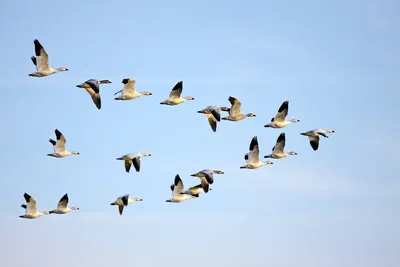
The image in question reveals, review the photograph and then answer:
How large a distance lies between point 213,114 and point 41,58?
352 inches

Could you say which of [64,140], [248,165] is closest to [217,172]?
[248,165]

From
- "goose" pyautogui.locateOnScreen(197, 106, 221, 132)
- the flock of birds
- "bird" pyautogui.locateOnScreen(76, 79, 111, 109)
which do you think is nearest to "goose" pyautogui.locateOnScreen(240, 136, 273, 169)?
the flock of birds

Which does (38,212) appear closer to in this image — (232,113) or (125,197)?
(125,197)

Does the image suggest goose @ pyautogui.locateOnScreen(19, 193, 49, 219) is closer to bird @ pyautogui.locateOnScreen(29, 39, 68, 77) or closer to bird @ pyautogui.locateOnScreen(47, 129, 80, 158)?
bird @ pyautogui.locateOnScreen(47, 129, 80, 158)

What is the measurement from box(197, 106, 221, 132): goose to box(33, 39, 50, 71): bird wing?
26.4 ft

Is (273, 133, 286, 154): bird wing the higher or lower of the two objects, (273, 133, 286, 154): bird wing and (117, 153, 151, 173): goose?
the higher

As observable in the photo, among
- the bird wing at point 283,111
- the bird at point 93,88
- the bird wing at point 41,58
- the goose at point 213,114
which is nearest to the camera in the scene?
the bird at point 93,88

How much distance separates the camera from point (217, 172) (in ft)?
213

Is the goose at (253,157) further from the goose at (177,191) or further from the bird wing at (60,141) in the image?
the bird wing at (60,141)

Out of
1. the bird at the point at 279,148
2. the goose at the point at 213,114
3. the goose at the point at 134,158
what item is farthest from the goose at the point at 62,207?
the bird at the point at 279,148

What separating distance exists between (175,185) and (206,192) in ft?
14.6

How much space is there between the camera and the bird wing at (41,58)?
6044 cm

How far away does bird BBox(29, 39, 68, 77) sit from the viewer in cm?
6047

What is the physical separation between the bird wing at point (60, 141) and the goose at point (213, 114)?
294 inches
